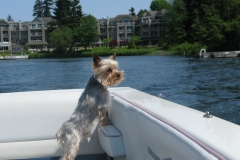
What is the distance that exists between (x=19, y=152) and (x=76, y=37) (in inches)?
4030

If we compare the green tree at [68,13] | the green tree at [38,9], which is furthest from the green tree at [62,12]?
the green tree at [38,9]

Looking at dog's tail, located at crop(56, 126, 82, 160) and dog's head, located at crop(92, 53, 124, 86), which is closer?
dog's tail, located at crop(56, 126, 82, 160)

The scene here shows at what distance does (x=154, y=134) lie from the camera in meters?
2.38

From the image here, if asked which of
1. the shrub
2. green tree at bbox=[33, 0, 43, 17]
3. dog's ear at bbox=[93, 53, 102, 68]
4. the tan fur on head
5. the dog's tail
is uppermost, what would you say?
green tree at bbox=[33, 0, 43, 17]

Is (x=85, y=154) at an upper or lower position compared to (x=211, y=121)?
lower

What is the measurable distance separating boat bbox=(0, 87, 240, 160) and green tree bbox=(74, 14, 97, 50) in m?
101

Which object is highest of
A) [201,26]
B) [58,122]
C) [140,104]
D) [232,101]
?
[201,26]

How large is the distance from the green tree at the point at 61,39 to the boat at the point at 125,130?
9534cm

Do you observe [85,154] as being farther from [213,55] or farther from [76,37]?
[76,37]

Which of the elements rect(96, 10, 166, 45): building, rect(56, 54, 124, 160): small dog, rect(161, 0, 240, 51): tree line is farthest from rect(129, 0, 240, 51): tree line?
rect(56, 54, 124, 160): small dog

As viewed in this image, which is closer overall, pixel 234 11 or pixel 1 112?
pixel 1 112

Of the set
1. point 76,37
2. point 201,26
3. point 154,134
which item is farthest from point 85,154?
point 76,37

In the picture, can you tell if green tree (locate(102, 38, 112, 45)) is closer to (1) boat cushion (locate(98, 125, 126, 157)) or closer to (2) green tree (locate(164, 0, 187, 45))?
(2) green tree (locate(164, 0, 187, 45))

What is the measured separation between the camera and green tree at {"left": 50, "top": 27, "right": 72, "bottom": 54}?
98.4 metres
